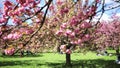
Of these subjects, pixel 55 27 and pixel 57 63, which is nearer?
pixel 55 27

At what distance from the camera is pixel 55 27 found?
22.2 meters

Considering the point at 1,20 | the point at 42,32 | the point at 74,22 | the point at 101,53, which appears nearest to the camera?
the point at 1,20

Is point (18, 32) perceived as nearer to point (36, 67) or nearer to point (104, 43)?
point (36, 67)

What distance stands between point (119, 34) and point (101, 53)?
5.41 m

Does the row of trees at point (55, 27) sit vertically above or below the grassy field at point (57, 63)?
above

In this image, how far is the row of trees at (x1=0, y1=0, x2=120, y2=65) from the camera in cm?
460

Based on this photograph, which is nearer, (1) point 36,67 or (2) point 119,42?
(1) point 36,67

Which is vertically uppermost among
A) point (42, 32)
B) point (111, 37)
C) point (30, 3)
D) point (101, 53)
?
point (30, 3)

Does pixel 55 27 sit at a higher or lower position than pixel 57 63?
higher

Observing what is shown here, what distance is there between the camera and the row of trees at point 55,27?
15.1 feet

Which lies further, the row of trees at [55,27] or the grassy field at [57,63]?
the grassy field at [57,63]

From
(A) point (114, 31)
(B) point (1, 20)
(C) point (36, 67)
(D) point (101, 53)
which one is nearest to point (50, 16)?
(C) point (36, 67)

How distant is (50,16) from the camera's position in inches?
988

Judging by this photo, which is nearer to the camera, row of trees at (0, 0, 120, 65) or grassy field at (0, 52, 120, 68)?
row of trees at (0, 0, 120, 65)
